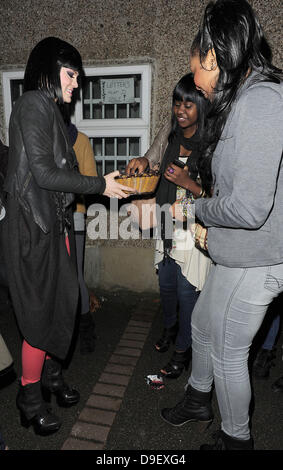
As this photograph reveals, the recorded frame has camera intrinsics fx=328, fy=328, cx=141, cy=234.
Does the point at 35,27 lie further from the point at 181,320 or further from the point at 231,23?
the point at 181,320

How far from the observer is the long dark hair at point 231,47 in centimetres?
122

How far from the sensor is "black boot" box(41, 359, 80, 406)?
2.28 metres

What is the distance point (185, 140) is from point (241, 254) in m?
1.32

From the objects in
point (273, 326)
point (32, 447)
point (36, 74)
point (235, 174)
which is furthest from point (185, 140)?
point (32, 447)

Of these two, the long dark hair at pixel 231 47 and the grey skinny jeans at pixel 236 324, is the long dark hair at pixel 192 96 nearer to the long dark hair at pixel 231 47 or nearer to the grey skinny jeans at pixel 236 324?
the long dark hair at pixel 231 47

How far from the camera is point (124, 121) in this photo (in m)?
3.92

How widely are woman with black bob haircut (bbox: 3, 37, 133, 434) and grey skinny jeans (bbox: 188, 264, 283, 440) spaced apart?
0.82m

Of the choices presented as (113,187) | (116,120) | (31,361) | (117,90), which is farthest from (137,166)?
(117,90)

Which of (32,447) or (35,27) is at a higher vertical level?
(35,27)

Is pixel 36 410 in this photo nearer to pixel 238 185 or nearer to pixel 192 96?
pixel 238 185

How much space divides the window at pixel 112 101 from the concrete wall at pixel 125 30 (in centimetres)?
9

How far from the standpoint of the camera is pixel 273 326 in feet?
8.57

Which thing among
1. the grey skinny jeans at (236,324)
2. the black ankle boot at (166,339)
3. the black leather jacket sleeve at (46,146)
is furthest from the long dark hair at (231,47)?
the black ankle boot at (166,339)

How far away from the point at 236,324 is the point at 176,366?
4.45 feet
